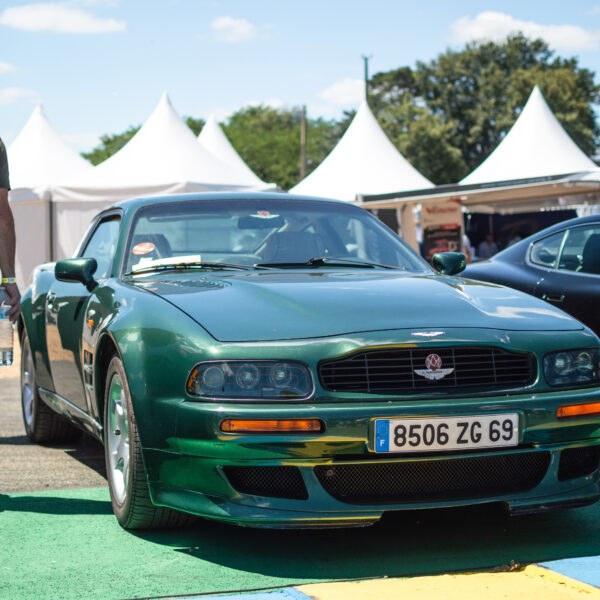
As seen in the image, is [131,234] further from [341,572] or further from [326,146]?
[326,146]

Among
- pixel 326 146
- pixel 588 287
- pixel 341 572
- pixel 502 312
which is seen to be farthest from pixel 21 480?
pixel 326 146

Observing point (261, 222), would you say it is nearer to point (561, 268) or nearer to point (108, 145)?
point (561, 268)

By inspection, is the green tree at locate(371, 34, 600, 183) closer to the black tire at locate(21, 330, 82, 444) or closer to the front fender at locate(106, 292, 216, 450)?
the black tire at locate(21, 330, 82, 444)

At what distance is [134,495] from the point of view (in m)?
3.61

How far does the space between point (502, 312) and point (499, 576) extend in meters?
1.00

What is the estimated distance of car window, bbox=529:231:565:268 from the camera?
6855mm

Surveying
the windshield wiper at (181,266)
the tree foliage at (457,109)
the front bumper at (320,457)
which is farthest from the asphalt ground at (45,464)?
the tree foliage at (457,109)

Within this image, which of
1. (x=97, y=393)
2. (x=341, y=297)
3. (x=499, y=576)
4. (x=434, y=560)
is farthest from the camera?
(x=97, y=393)

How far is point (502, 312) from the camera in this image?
368cm

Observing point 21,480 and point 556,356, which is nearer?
point 556,356

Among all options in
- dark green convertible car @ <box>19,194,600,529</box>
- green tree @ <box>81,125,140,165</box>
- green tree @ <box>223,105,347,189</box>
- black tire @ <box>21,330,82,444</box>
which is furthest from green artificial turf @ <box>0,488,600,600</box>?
green tree @ <box>81,125,140,165</box>

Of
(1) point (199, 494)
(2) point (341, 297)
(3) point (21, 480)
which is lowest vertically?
(3) point (21, 480)

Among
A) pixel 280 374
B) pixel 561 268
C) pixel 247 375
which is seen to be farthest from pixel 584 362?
pixel 561 268

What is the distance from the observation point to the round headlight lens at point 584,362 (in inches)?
141
